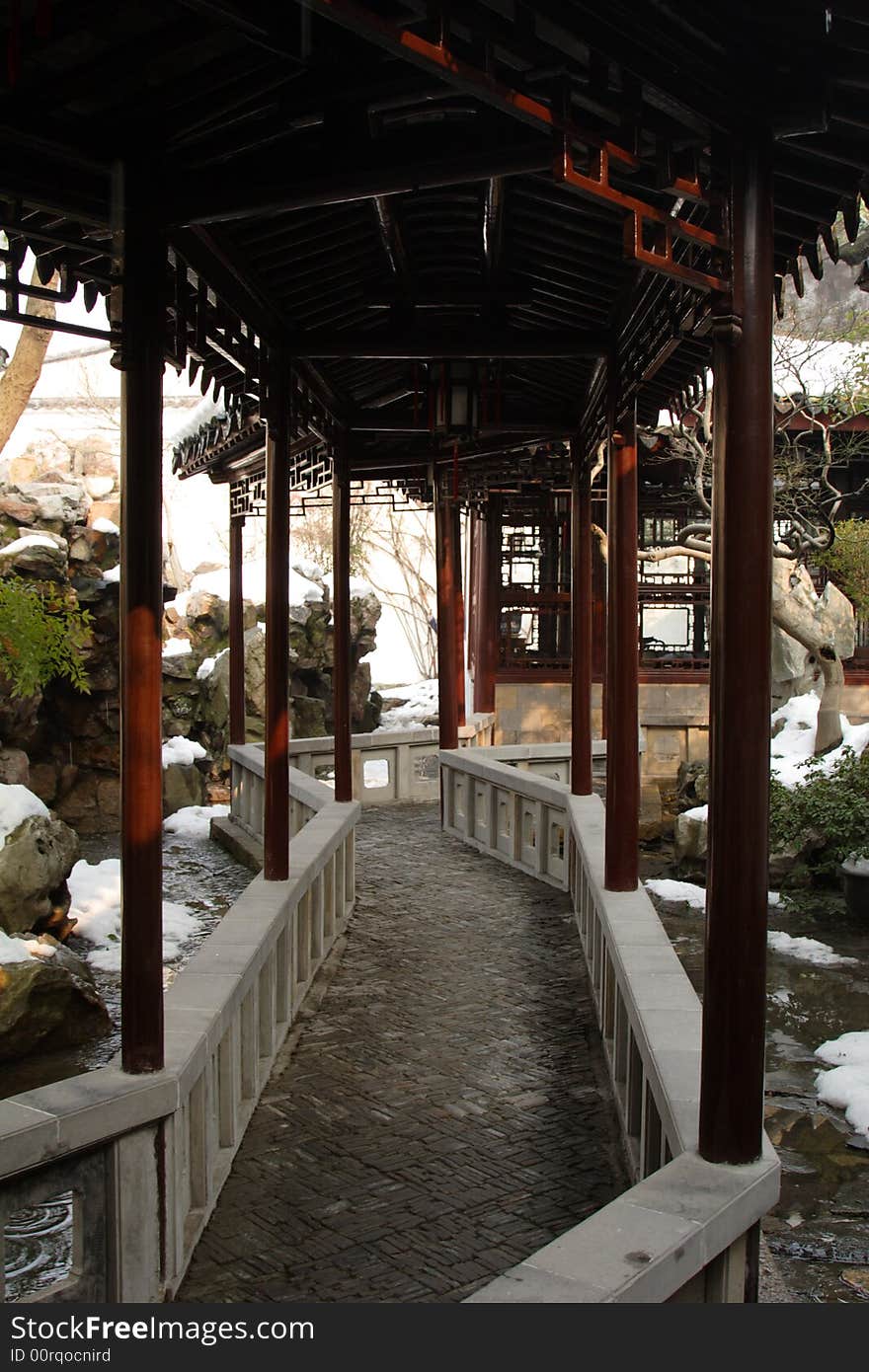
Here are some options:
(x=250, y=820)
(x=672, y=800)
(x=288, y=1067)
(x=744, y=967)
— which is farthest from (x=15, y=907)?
(x=672, y=800)

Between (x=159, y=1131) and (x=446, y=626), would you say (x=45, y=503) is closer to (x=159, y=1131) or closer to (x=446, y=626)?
(x=446, y=626)

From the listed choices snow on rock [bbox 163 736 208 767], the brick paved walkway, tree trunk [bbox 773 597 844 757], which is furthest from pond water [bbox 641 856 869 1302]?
snow on rock [bbox 163 736 208 767]

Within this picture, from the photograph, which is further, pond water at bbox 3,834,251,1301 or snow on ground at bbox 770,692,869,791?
snow on ground at bbox 770,692,869,791

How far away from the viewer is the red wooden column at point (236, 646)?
14531 mm

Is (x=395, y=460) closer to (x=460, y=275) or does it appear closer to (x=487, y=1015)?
(x=460, y=275)

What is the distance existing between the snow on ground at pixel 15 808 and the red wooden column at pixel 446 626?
462cm

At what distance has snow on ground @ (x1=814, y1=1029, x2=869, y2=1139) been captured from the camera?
732 cm

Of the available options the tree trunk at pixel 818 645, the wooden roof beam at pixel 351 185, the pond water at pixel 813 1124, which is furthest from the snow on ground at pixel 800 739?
the wooden roof beam at pixel 351 185

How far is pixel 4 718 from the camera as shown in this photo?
16125mm

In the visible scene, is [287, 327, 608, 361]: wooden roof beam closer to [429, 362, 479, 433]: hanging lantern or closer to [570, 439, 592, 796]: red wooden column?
[429, 362, 479, 433]: hanging lantern

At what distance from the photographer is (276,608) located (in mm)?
7645

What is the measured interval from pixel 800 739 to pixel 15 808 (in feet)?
40.4

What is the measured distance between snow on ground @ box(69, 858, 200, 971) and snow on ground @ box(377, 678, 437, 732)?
905 cm

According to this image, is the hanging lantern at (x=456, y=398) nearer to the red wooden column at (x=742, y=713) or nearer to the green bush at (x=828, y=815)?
the red wooden column at (x=742, y=713)
